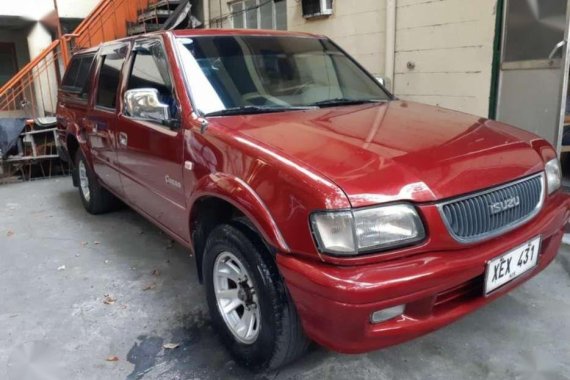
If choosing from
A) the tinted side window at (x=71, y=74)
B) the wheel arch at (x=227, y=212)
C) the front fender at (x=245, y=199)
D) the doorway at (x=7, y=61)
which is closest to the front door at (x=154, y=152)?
the wheel arch at (x=227, y=212)

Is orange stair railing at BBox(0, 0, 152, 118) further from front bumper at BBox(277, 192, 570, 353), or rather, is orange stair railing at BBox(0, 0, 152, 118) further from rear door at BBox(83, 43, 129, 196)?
front bumper at BBox(277, 192, 570, 353)

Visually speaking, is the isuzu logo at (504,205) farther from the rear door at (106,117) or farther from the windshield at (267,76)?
the rear door at (106,117)

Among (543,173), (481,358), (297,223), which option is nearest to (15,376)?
(297,223)

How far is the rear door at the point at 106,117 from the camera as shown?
12.2 feet

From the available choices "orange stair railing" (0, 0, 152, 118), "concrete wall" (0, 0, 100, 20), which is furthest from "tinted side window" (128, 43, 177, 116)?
"concrete wall" (0, 0, 100, 20)

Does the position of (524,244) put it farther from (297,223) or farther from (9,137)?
(9,137)

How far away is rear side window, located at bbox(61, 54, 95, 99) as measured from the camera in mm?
4570

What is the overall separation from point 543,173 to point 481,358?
101 cm

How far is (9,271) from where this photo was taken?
376cm

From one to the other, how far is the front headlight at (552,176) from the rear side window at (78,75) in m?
3.87

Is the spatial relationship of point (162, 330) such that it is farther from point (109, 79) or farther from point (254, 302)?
point (109, 79)

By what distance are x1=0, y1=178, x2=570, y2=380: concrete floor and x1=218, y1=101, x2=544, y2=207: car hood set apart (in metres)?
0.99

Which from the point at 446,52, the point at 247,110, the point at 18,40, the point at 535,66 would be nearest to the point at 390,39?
the point at 446,52

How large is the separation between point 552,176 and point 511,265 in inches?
27.4
